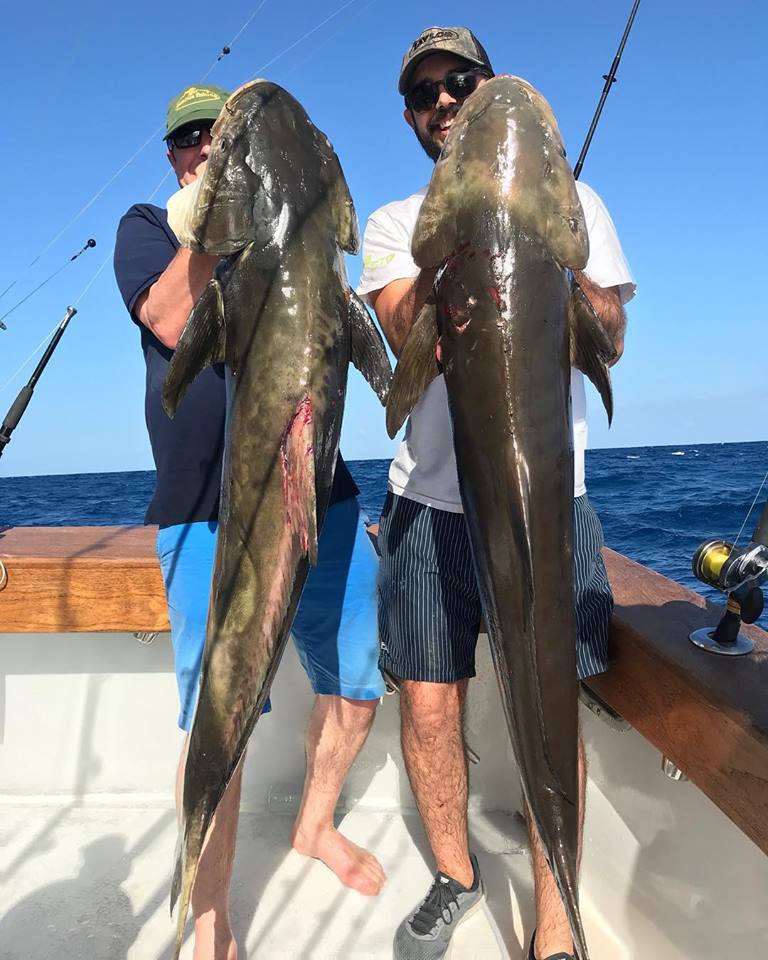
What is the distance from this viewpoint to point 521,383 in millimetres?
1928

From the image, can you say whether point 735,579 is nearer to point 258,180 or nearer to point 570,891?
point 570,891

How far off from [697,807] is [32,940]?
254 cm

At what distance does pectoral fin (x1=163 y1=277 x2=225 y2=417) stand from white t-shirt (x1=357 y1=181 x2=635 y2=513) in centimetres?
67

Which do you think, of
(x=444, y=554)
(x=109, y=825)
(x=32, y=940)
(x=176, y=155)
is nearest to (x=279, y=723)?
(x=109, y=825)

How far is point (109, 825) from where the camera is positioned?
3.65m

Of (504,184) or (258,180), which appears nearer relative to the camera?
(504,184)

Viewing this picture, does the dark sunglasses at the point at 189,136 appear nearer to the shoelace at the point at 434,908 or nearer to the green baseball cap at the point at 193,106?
the green baseball cap at the point at 193,106

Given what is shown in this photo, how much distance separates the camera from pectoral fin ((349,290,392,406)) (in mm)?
2174

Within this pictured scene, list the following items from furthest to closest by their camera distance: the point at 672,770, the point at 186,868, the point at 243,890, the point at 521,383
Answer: the point at 243,890
the point at 672,770
the point at 186,868
the point at 521,383

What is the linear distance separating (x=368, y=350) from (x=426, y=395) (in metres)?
0.63

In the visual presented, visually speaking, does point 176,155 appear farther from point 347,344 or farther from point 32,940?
point 32,940

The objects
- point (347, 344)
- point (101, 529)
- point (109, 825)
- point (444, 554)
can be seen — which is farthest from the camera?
point (101, 529)

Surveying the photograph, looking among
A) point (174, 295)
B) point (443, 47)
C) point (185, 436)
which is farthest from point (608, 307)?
point (185, 436)

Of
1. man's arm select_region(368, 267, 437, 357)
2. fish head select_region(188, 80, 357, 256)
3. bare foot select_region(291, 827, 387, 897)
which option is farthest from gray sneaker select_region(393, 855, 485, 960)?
fish head select_region(188, 80, 357, 256)
